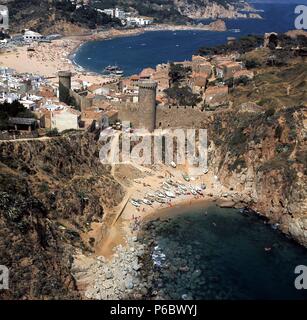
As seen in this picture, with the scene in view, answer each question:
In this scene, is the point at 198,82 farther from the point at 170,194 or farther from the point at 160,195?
the point at 160,195

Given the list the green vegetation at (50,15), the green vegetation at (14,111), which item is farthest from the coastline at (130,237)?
the green vegetation at (50,15)

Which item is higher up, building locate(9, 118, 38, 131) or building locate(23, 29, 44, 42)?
building locate(23, 29, 44, 42)

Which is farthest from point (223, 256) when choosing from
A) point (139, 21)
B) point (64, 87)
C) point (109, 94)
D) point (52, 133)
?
point (139, 21)

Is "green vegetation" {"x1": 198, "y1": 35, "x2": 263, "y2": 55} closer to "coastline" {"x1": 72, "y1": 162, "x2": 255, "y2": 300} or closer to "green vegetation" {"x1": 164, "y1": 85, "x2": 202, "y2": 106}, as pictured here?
"green vegetation" {"x1": 164, "y1": 85, "x2": 202, "y2": 106}

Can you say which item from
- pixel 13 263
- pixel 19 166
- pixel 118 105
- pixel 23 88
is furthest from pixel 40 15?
→ pixel 13 263

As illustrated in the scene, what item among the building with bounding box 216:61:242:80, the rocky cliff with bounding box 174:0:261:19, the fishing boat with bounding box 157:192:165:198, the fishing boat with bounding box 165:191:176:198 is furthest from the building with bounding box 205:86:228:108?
the rocky cliff with bounding box 174:0:261:19
